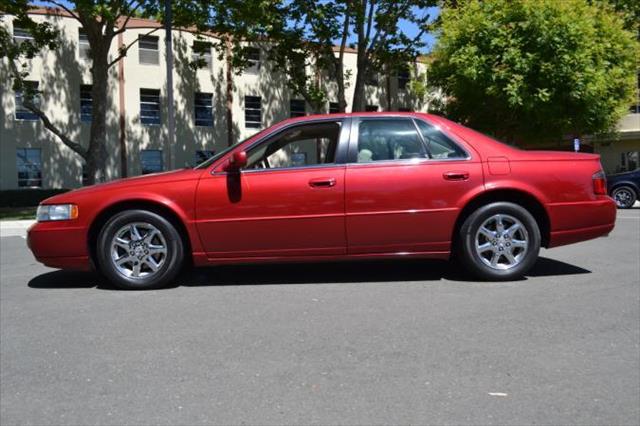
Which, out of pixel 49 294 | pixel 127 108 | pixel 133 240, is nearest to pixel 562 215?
pixel 133 240

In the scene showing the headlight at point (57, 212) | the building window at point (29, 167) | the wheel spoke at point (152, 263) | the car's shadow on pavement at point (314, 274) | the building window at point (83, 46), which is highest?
the building window at point (83, 46)

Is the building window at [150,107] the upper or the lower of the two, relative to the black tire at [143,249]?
upper

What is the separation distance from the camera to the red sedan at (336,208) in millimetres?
5367

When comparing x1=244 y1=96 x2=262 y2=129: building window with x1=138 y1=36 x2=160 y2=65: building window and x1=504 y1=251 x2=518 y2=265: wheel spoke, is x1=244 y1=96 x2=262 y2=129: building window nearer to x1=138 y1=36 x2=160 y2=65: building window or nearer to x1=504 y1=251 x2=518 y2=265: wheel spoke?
x1=138 y1=36 x2=160 y2=65: building window

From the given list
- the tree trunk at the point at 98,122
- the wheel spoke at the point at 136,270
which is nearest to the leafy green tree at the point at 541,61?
the tree trunk at the point at 98,122

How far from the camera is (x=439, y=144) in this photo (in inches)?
221

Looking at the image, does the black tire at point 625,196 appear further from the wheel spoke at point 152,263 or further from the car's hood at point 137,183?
the wheel spoke at point 152,263

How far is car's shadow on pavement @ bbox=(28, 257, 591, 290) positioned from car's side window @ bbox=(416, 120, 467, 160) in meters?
1.18

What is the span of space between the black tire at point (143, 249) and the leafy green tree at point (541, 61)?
2071 cm

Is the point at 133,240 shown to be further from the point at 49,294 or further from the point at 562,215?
the point at 562,215

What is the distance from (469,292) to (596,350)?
1.56 metres

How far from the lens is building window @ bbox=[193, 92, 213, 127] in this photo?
3191 cm

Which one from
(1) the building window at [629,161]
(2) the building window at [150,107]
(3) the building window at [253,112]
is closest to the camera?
(2) the building window at [150,107]

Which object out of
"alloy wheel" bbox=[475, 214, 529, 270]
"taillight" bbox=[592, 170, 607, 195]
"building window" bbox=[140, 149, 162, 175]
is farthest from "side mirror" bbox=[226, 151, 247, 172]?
"building window" bbox=[140, 149, 162, 175]
